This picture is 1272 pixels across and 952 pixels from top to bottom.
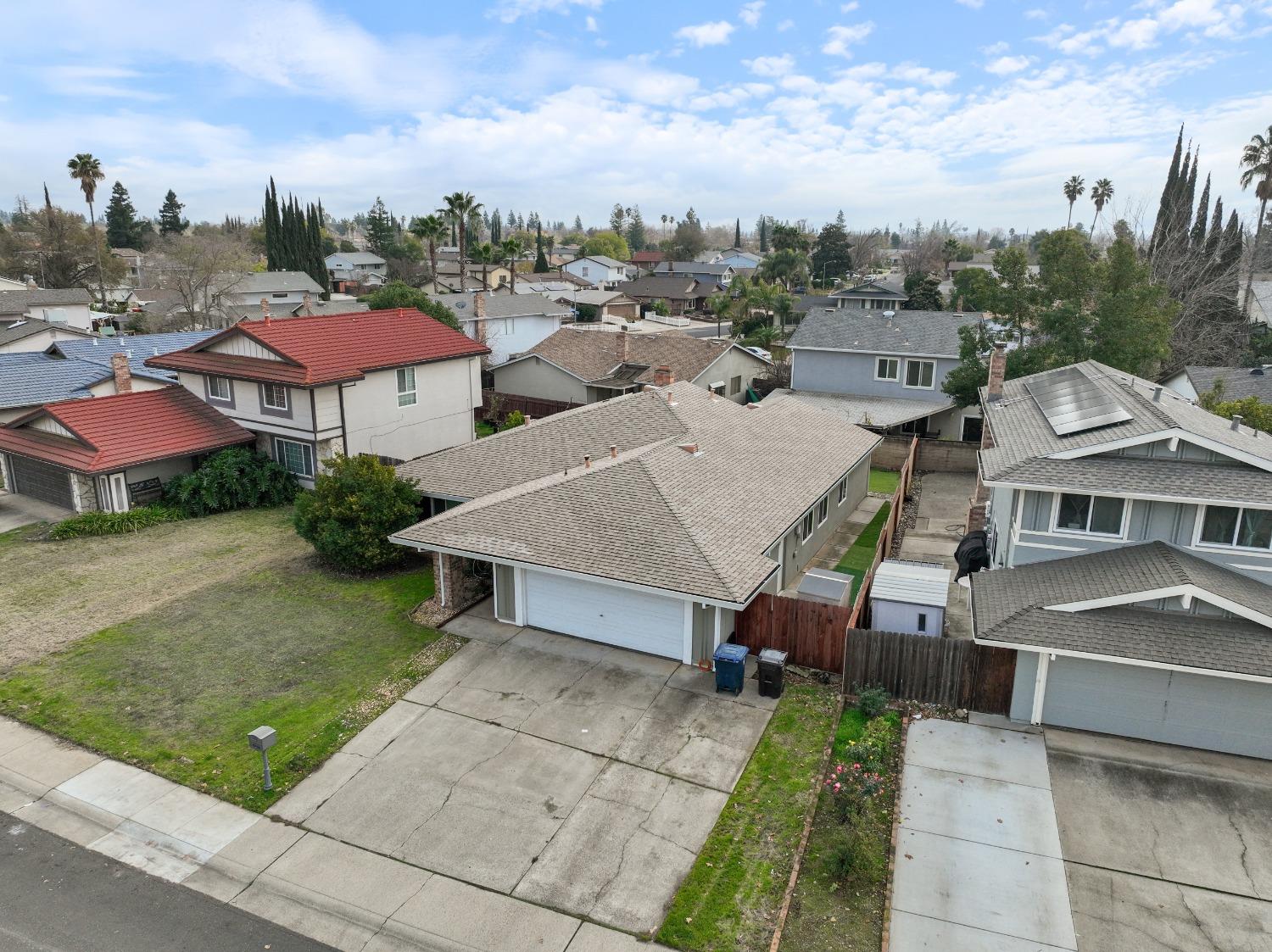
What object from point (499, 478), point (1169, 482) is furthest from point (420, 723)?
point (1169, 482)

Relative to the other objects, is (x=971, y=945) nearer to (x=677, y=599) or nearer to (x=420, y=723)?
(x=677, y=599)

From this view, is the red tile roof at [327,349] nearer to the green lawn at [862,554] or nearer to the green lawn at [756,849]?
Result: the green lawn at [862,554]

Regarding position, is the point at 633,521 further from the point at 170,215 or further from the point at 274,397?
the point at 170,215

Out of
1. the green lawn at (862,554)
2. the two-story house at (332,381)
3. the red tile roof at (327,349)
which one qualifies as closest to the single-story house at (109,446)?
the two-story house at (332,381)

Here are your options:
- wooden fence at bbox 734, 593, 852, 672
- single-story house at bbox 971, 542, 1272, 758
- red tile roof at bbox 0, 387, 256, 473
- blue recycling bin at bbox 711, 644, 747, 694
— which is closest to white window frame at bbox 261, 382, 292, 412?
red tile roof at bbox 0, 387, 256, 473

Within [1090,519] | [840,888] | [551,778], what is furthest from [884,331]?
[840,888]

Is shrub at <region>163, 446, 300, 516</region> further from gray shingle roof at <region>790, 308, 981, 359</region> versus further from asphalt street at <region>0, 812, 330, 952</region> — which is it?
gray shingle roof at <region>790, 308, 981, 359</region>
